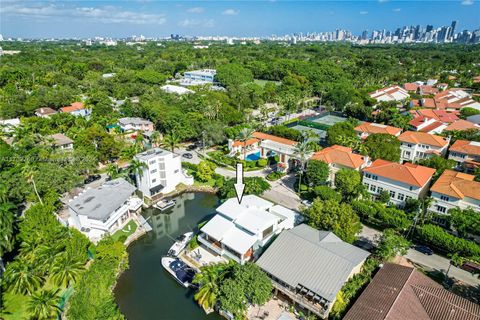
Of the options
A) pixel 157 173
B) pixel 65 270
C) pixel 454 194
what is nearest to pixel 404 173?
pixel 454 194

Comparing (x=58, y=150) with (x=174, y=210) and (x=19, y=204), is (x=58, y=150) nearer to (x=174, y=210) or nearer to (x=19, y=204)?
(x=19, y=204)

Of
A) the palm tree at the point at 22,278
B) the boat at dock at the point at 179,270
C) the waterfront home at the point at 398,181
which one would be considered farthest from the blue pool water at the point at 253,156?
the palm tree at the point at 22,278

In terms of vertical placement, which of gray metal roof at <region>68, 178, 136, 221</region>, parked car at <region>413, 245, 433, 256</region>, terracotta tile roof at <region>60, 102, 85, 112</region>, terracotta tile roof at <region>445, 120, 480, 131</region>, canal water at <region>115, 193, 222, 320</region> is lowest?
canal water at <region>115, 193, 222, 320</region>

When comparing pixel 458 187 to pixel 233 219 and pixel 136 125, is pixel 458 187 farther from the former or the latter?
pixel 136 125

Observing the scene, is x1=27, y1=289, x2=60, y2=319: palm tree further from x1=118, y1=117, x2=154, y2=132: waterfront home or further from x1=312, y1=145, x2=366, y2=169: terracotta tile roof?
x1=118, y1=117, x2=154, y2=132: waterfront home

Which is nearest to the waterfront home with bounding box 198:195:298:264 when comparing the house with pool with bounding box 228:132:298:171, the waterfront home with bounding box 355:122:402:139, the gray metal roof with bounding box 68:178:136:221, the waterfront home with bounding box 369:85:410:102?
the gray metal roof with bounding box 68:178:136:221
